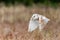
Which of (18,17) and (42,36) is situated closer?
(42,36)

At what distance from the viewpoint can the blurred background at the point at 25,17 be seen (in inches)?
233

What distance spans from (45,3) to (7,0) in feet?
6.39

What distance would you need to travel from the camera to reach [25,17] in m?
10.0

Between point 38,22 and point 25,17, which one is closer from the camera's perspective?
point 38,22

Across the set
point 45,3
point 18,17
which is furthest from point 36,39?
point 45,3

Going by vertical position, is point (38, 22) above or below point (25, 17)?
above

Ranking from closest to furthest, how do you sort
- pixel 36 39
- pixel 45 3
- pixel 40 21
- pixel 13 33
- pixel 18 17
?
pixel 36 39 → pixel 13 33 → pixel 40 21 → pixel 18 17 → pixel 45 3

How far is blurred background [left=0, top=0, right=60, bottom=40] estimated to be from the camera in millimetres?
5918

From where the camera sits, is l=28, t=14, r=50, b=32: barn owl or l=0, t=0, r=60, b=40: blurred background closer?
l=0, t=0, r=60, b=40: blurred background

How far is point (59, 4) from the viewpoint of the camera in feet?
44.9

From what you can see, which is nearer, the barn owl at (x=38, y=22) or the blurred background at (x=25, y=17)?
the blurred background at (x=25, y=17)

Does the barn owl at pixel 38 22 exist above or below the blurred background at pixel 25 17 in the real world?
above

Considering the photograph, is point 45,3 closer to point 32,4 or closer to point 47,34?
point 32,4

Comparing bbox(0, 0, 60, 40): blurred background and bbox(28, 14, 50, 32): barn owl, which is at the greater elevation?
bbox(28, 14, 50, 32): barn owl
